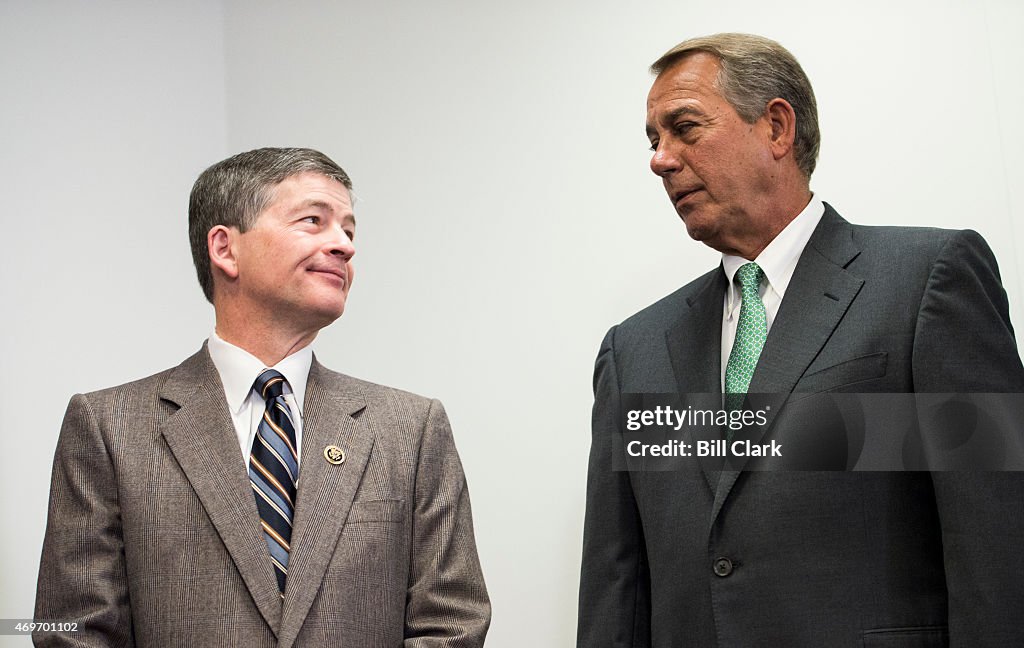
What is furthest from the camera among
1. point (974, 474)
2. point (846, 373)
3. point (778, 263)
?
point (778, 263)

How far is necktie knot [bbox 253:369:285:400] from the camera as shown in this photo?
6.93ft

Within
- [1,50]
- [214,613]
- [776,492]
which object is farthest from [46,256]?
[776,492]

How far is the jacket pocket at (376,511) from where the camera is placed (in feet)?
6.65

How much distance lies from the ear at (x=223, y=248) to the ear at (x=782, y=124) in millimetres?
1088

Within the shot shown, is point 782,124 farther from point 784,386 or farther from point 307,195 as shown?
point 307,195

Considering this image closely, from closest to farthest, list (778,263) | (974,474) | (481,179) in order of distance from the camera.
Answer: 1. (974,474)
2. (778,263)
3. (481,179)

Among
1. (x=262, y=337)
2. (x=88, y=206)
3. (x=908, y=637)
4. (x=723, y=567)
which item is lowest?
(x=908, y=637)

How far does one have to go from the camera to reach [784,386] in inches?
74.8

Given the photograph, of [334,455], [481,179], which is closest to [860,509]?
[334,455]

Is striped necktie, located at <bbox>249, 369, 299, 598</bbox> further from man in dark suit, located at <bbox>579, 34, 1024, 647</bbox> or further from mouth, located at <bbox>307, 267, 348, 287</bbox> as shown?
man in dark suit, located at <bbox>579, 34, 1024, 647</bbox>

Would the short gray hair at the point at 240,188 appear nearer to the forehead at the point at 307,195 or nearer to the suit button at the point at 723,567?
the forehead at the point at 307,195

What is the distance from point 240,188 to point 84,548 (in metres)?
0.77

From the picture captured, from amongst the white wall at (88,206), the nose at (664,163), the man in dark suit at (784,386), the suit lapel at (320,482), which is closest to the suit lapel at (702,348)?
the man in dark suit at (784,386)

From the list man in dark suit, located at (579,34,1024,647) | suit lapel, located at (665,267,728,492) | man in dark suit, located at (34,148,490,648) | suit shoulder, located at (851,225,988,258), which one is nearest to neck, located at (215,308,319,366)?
man in dark suit, located at (34,148,490,648)
